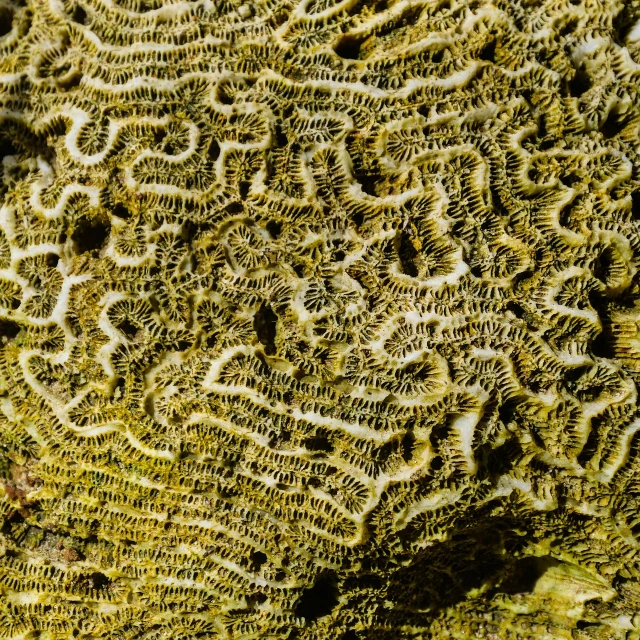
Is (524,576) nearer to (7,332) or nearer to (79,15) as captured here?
(7,332)

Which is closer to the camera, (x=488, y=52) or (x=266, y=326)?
(x=266, y=326)

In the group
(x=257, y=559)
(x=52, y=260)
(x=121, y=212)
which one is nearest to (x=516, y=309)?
(x=257, y=559)

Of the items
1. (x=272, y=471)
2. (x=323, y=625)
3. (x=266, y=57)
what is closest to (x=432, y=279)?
(x=272, y=471)

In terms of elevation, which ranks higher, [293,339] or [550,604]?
[293,339]


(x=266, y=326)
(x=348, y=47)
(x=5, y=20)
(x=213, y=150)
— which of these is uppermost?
(x=348, y=47)

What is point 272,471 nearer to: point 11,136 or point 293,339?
point 293,339

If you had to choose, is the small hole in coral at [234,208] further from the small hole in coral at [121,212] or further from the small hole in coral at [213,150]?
the small hole in coral at [121,212]

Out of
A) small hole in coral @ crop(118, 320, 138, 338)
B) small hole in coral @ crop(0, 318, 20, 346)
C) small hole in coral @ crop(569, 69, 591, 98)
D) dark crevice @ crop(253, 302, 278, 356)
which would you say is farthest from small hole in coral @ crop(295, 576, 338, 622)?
small hole in coral @ crop(569, 69, 591, 98)
